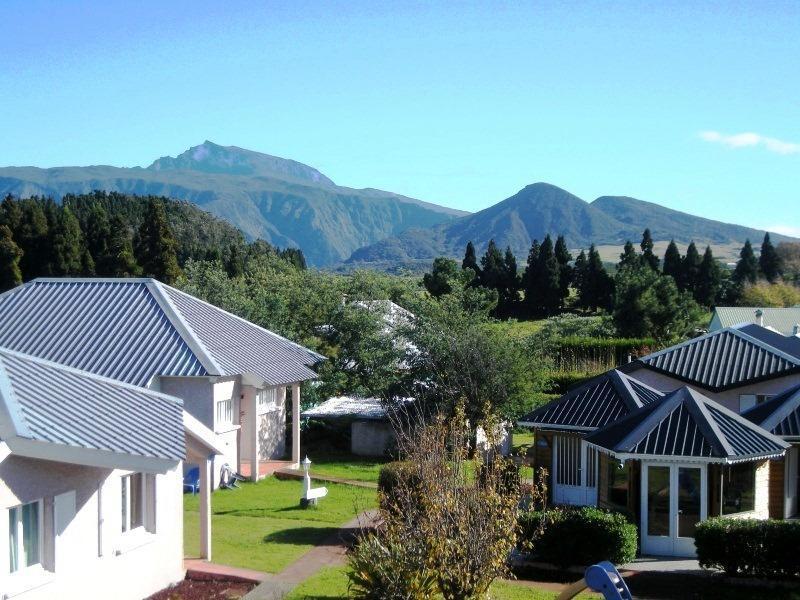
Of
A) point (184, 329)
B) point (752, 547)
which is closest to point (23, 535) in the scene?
point (752, 547)

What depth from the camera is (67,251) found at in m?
68.2

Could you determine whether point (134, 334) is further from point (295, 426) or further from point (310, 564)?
point (310, 564)

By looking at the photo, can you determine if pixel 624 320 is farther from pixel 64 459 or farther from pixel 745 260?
pixel 64 459

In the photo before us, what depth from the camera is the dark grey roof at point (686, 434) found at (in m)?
19.0

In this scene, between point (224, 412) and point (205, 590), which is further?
point (224, 412)

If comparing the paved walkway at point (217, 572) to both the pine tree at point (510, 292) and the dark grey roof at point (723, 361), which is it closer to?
the dark grey roof at point (723, 361)

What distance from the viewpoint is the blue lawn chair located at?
24016mm

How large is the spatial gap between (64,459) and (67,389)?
6.63 ft

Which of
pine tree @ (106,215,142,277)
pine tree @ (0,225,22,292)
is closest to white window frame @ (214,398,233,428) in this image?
pine tree @ (106,215,142,277)

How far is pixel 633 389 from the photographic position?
2305 centimetres

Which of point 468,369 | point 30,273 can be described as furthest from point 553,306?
point 468,369

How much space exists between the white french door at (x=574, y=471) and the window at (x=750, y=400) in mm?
7470

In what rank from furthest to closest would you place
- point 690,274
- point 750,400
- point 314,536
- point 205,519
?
point 690,274 < point 750,400 < point 314,536 < point 205,519

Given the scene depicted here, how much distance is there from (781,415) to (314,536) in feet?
36.7
